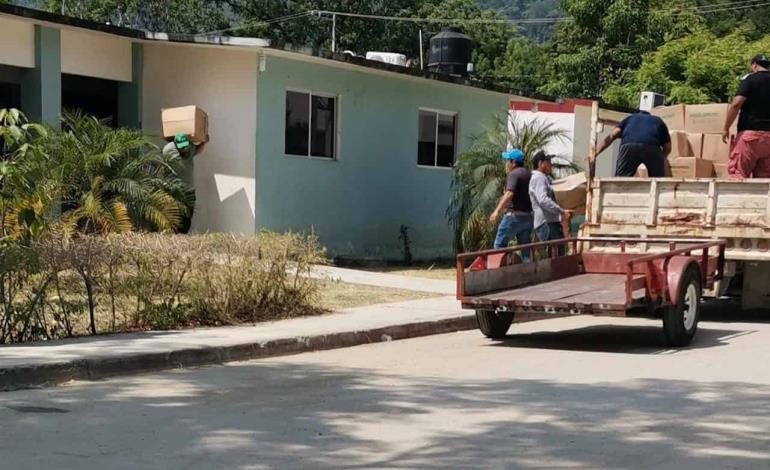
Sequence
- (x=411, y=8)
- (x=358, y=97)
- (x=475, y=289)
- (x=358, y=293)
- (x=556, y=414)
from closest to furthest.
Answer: (x=556, y=414) → (x=475, y=289) → (x=358, y=293) → (x=358, y=97) → (x=411, y=8)

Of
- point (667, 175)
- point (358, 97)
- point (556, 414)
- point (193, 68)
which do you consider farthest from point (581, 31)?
point (556, 414)

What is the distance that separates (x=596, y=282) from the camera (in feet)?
39.0

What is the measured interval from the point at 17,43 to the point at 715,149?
11.1 metres

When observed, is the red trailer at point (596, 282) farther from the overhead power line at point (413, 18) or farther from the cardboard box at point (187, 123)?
the overhead power line at point (413, 18)

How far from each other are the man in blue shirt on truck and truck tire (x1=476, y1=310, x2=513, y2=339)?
3.13 m

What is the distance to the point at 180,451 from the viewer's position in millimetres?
6199

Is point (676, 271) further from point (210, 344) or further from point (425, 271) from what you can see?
point (425, 271)

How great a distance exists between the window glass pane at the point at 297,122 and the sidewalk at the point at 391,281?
259 cm

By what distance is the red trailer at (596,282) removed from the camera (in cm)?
1044

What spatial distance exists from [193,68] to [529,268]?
956 cm

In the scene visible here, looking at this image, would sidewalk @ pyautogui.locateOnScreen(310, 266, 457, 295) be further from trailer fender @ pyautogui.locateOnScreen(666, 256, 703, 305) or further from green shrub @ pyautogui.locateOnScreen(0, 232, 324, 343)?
trailer fender @ pyautogui.locateOnScreen(666, 256, 703, 305)

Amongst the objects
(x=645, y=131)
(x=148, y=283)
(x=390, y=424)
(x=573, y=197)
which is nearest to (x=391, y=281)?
(x=573, y=197)

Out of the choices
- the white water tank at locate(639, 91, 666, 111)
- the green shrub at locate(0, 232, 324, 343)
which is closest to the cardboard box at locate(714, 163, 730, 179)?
the white water tank at locate(639, 91, 666, 111)

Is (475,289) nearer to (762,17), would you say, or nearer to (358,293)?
(358,293)
